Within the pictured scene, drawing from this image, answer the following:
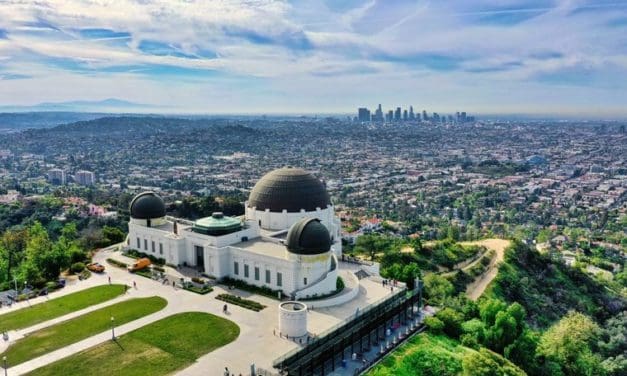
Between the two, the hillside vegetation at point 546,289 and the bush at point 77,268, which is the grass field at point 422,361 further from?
the bush at point 77,268

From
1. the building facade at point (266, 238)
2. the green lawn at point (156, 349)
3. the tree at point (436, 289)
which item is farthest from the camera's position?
the tree at point (436, 289)

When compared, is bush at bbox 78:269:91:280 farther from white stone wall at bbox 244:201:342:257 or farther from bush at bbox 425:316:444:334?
bush at bbox 425:316:444:334

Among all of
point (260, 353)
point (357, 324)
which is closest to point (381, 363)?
point (357, 324)

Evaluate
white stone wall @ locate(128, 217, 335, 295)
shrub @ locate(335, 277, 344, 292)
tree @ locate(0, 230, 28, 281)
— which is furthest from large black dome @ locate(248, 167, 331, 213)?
tree @ locate(0, 230, 28, 281)

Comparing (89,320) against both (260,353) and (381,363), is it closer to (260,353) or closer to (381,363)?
(260,353)

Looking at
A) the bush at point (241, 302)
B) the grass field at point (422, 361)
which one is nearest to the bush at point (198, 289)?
the bush at point (241, 302)

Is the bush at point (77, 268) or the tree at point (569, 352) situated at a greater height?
the bush at point (77, 268)
